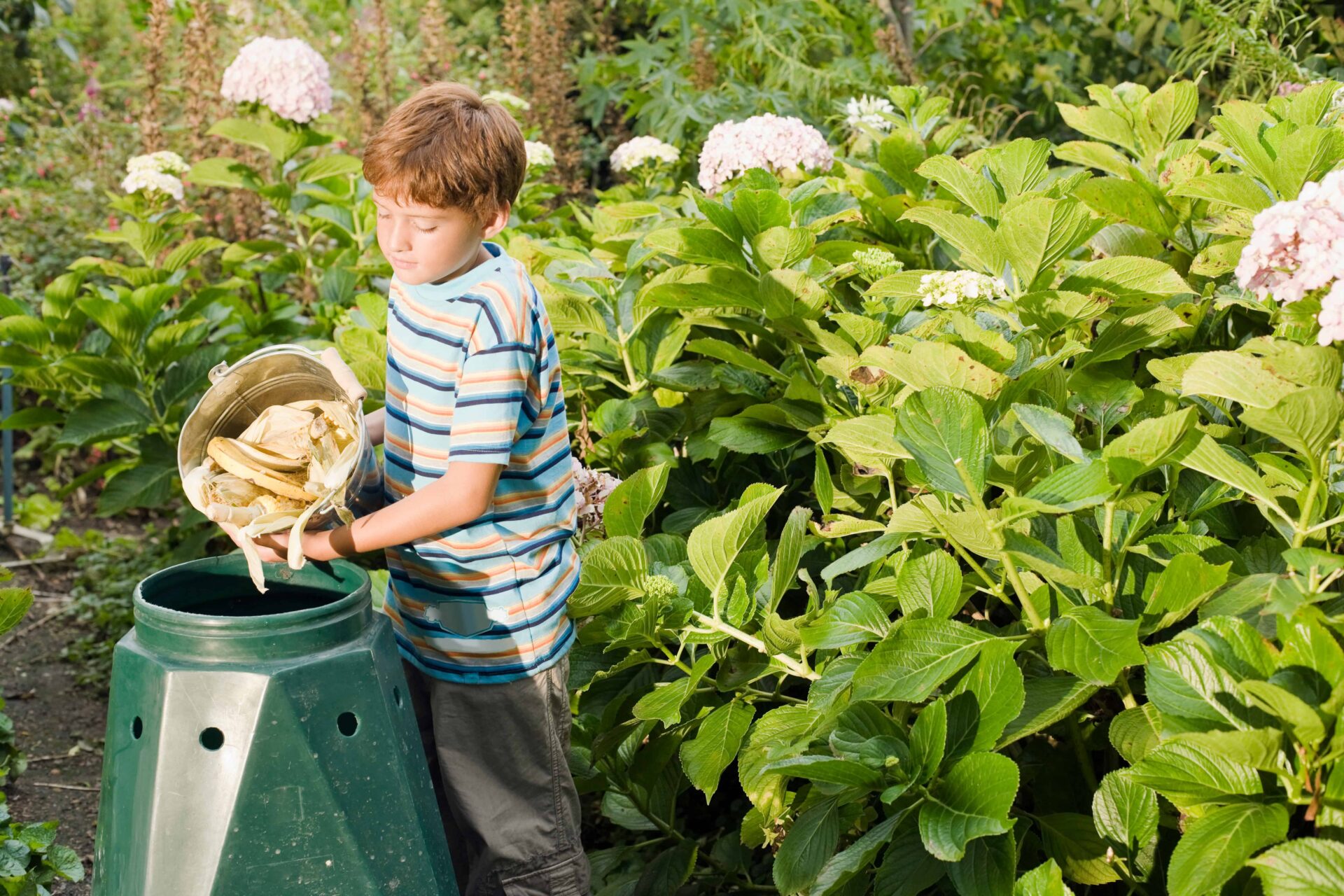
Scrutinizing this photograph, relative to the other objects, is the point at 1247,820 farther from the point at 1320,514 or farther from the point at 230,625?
the point at 230,625

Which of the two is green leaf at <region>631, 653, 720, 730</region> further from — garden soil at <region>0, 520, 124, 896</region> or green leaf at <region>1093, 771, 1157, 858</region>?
garden soil at <region>0, 520, 124, 896</region>

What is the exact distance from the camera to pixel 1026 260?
1.69 metres

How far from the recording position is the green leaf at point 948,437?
1.36 m

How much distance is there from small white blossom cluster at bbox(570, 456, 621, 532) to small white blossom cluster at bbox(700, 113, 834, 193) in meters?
0.88

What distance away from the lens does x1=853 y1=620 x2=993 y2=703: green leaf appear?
137cm

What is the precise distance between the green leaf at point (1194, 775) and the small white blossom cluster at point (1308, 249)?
422 mm

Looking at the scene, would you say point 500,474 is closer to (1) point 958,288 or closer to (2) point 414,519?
(2) point 414,519

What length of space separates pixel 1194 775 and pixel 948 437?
42 cm

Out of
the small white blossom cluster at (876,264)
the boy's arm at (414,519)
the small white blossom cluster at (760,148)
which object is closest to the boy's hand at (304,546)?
the boy's arm at (414,519)

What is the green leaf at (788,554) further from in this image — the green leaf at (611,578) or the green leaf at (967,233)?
the green leaf at (967,233)

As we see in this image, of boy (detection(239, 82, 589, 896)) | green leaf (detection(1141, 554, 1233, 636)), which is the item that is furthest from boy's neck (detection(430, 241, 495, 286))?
green leaf (detection(1141, 554, 1233, 636))

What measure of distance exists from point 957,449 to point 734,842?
89cm

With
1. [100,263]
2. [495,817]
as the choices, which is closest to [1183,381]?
[495,817]

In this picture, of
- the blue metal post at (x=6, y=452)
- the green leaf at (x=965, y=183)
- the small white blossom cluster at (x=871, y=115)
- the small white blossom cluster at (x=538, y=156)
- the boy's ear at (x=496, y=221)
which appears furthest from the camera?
the blue metal post at (x=6, y=452)
